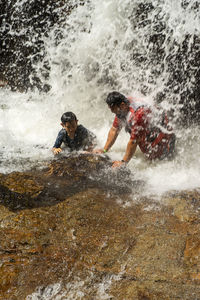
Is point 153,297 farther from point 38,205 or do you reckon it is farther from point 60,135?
point 60,135

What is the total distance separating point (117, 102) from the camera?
393 cm

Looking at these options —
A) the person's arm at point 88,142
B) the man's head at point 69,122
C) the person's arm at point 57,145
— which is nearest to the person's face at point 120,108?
the man's head at point 69,122

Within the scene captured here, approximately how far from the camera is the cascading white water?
197 inches

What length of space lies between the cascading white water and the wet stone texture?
3.63 ft

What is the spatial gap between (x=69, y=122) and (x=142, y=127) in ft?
4.29

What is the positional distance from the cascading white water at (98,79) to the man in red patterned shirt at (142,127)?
28cm

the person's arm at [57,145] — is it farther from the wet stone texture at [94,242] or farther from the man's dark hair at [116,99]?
the man's dark hair at [116,99]

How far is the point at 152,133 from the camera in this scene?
4211 millimetres

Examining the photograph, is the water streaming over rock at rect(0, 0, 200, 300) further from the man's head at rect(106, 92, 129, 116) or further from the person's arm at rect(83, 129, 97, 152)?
A: the man's head at rect(106, 92, 129, 116)

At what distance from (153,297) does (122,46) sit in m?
5.97

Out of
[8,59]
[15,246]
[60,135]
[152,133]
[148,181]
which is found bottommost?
[15,246]

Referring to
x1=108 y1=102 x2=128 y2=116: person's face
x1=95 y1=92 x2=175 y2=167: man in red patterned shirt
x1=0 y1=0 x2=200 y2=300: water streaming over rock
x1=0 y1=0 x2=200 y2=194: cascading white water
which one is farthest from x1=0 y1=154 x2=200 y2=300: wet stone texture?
x1=108 y1=102 x2=128 y2=116: person's face

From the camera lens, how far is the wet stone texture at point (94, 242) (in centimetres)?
195

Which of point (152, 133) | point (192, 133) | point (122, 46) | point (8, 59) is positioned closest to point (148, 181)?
point (152, 133)
